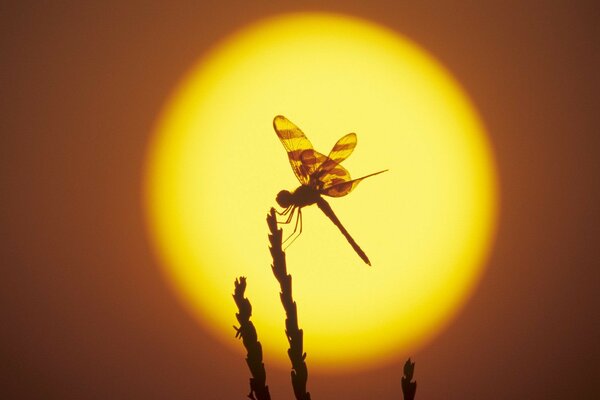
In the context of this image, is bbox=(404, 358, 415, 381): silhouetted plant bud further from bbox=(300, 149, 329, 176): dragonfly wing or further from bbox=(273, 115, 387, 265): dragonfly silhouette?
bbox=(300, 149, 329, 176): dragonfly wing

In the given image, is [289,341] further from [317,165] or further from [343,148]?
[343,148]

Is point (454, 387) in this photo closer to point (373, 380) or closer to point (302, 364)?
point (373, 380)

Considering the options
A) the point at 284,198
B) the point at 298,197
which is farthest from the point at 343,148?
the point at 284,198

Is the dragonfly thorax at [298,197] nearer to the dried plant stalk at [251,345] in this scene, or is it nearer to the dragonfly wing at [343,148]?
the dragonfly wing at [343,148]

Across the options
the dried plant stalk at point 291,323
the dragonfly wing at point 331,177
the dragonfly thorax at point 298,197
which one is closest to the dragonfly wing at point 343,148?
the dragonfly wing at point 331,177

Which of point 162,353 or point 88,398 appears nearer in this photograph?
point 88,398

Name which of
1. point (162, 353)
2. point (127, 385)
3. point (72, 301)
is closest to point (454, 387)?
point (162, 353)
